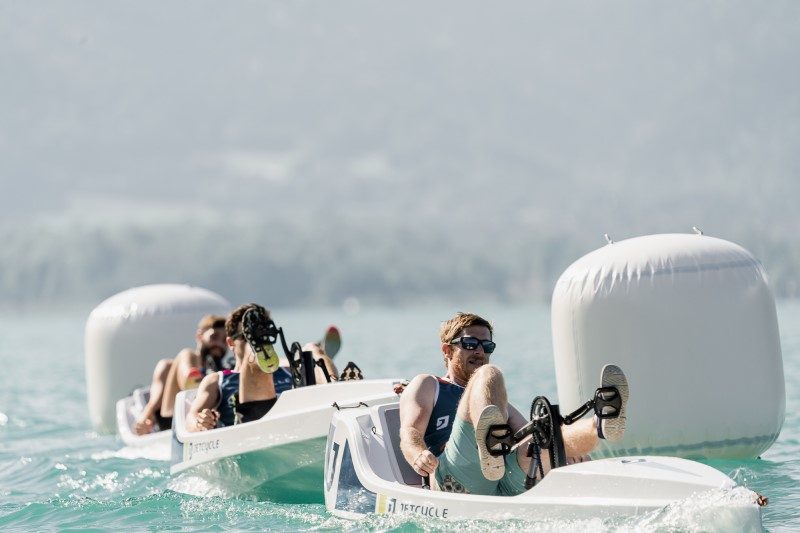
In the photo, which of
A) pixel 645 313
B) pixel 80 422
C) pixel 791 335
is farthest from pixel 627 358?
pixel 791 335

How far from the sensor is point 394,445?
23.6ft

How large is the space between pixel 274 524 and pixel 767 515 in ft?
9.44

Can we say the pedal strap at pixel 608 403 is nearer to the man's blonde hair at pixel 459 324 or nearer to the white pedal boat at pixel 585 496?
the white pedal boat at pixel 585 496

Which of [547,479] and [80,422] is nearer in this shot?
[547,479]

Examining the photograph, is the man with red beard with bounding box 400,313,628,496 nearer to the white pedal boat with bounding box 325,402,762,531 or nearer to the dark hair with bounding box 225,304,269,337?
the white pedal boat with bounding box 325,402,762,531

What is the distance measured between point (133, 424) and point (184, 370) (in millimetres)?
1692

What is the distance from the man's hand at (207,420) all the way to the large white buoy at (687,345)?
2613 millimetres

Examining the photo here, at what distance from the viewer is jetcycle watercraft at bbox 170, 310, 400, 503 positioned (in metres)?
7.82

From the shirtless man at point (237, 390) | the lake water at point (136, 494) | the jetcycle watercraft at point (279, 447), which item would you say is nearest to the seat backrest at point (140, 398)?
the lake water at point (136, 494)

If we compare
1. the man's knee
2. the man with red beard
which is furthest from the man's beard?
the man's knee

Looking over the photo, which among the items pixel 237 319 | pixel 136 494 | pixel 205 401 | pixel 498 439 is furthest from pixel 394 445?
pixel 136 494

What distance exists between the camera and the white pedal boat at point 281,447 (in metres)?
7.82

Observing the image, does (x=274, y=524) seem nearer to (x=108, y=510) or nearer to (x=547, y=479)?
(x=108, y=510)

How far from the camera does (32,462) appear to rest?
1208 centimetres
